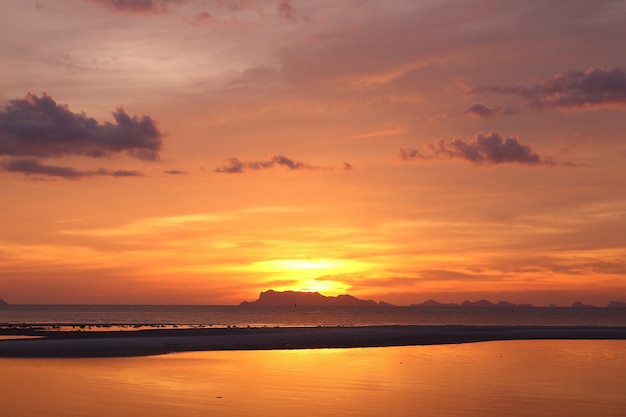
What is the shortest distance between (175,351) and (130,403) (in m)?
30.6

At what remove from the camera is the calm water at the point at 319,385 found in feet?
96.5

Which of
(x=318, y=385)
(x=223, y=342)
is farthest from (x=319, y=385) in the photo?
(x=223, y=342)

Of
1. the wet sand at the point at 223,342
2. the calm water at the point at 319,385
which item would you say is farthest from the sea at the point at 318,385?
the wet sand at the point at 223,342

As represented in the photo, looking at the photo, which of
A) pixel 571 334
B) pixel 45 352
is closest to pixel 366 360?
pixel 45 352

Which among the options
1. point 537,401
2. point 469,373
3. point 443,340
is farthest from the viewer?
point 443,340

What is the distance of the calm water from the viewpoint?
96.5 ft

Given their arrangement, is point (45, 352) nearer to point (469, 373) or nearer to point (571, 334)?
point (469, 373)

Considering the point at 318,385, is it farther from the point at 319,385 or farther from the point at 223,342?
the point at 223,342

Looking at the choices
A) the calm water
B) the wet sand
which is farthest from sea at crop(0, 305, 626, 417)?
the wet sand

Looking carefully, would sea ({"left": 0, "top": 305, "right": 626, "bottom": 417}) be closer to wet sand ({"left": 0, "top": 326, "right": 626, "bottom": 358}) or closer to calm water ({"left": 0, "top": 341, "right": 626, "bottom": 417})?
calm water ({"left": 0, "top": 341, "right": 626, "bottom": 417})

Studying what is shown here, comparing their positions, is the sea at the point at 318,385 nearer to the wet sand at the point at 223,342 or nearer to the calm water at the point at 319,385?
the calm water at the point at 319,385

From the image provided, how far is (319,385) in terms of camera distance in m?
36.5

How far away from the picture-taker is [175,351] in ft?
199

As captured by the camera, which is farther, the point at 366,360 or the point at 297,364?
the point at 366,360
